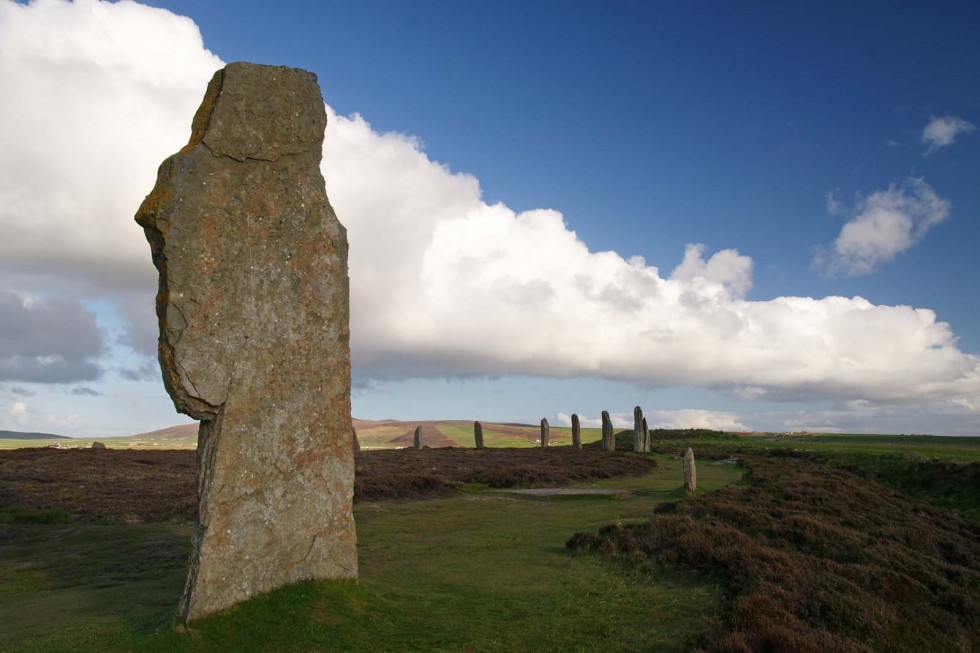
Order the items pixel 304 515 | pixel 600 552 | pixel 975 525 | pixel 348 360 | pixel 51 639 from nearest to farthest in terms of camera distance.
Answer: pixel 51 639
pixel 304 515
pixel 348 360
pixel 600 552
pixel 975 525

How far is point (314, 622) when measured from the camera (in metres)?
8.05

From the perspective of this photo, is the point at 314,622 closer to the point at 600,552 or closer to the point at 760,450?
the point at 600,552

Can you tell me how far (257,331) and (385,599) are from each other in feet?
14.8

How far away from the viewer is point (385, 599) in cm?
932

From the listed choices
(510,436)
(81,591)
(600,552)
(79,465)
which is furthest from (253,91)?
(510,436)

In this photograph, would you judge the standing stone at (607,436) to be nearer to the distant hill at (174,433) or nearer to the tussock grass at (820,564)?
the tussock grass at (820,564)

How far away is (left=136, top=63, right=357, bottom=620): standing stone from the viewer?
26.1 feet

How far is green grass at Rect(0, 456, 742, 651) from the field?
0.04 meters

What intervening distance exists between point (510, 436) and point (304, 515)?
89777 millimetres

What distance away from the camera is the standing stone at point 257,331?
7.94 meters

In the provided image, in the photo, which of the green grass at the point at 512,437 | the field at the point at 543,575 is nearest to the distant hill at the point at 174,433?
the green grass at the point at 512,437

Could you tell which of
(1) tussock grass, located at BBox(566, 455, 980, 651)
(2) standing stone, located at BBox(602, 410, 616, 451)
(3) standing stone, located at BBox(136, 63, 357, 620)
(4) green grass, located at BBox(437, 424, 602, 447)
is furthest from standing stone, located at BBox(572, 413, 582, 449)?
(3) standing stone, located at BBox(136, 63, 357, 620)

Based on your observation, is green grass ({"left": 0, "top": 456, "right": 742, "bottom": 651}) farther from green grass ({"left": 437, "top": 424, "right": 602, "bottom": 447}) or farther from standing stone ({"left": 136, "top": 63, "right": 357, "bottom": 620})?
green grass ({"left": 437, "top": 424, "right": 602, "bottom": 447})

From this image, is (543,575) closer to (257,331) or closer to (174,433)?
(257,331)
